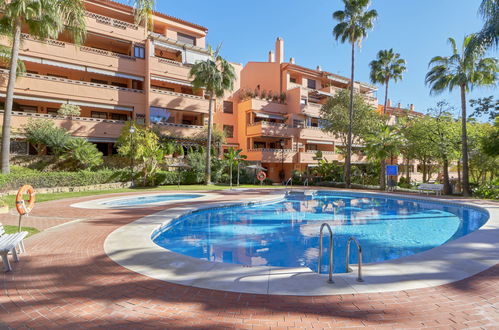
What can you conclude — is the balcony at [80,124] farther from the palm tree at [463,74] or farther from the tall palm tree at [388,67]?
the tall palm tree at [388,67]

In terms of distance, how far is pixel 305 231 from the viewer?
36.0 feet

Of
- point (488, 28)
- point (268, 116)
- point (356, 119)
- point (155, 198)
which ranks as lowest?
point (155, 198)

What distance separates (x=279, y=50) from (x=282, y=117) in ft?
36.6

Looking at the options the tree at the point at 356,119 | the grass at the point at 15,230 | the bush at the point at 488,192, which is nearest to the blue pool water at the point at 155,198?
the grass at the point at 15,230

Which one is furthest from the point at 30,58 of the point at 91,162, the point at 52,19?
the point at 91,162

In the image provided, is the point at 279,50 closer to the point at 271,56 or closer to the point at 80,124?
the point at 271,56

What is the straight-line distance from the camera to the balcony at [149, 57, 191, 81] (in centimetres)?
2796

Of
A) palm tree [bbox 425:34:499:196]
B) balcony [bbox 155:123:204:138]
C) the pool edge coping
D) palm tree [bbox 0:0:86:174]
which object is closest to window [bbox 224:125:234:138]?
balcony [bbox 155:123:204:138]

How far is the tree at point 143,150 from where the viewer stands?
925 inches

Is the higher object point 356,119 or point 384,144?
point 356,119

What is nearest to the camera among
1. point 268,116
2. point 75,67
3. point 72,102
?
point 72,102

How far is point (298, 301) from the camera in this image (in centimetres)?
423

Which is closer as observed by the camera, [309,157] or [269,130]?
[269,130]

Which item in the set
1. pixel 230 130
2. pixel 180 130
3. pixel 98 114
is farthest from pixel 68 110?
pixel 230 130
